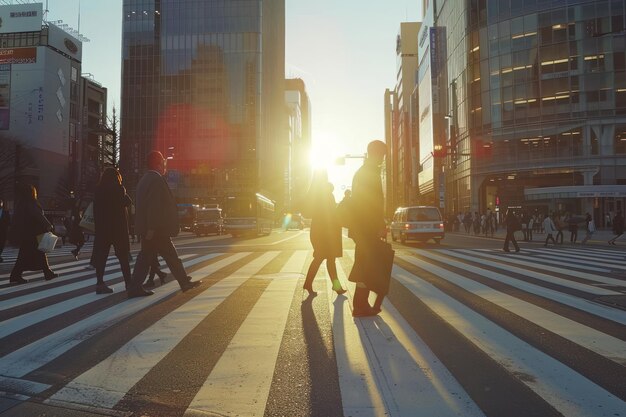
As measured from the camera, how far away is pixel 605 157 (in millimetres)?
38969

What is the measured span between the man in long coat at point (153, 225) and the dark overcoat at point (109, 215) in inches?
27.1

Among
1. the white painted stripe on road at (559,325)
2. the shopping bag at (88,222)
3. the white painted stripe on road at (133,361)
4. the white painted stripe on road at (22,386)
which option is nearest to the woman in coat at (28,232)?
the shopping bag at (88,222)

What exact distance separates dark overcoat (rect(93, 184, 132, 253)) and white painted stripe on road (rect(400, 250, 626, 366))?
501cm

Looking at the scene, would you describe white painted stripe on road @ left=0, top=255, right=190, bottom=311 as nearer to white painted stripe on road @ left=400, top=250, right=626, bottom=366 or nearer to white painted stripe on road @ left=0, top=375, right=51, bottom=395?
white painted stripe on road @ left=0, top=375, right=51, bottom=395

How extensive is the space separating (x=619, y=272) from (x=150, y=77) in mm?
75831

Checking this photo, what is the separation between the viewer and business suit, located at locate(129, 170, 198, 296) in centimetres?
620

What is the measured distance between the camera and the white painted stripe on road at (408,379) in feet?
8.58

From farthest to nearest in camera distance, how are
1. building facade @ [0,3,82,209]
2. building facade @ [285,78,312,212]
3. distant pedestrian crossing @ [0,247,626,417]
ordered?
building facade @ [285,78,312,212] < building facade @ [0,3,82,209] < distant pedestrian crossing @ [0,247,626,417]

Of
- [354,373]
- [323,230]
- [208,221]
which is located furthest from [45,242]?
[208,221]

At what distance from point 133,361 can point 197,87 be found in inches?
2966

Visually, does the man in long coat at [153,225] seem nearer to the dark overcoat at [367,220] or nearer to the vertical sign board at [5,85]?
the dark overcoat at [367,220]

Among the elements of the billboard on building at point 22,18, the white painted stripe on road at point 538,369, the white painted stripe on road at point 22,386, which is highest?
the billboard on building at point 22,18

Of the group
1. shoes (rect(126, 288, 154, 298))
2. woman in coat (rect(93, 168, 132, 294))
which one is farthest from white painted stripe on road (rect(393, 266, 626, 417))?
woman in coat (rect(93, 168, 132, 294))

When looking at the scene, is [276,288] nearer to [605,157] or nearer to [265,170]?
[605,157]
